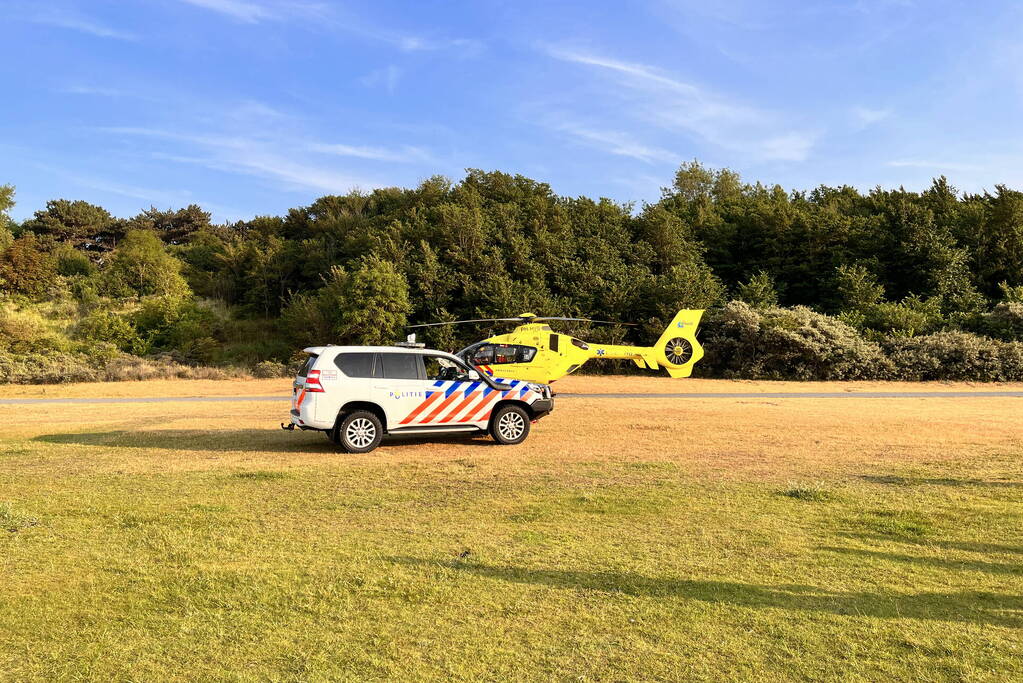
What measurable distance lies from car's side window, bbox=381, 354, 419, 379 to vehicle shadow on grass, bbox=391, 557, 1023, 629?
661 cm

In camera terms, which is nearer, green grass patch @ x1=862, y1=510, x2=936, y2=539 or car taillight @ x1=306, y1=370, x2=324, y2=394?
green grass patch @ x1=862, y1=510, x2=936, y2=539

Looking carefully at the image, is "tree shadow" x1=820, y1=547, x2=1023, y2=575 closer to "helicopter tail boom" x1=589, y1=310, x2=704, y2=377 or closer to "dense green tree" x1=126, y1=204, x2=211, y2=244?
"helicopter tail boom" x1=589, y1=310, x2=704, y2=377

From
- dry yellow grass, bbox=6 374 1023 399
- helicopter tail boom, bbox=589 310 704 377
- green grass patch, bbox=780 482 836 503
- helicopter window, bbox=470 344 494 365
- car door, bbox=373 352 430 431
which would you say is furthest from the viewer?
helicopter tail boom, bbox=589 310 704 377

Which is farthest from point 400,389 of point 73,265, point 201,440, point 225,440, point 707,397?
point 73,265

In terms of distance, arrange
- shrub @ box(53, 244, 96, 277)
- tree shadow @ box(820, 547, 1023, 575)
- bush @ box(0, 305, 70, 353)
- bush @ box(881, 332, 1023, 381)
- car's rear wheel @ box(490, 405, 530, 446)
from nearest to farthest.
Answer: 1. tree shadow @ box(820, 547, 1023, 575)
2. car's rear wheel @ box(490, 405, 530, 446)
3. bush @ box(881, 332, 1023, 381)
4. bush @ box(0, 305, 70, 353)
5. shrub @ box(53, 244, 96, 277)

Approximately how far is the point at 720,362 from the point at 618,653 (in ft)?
98.3

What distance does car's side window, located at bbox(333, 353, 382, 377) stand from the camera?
11484 millimetres

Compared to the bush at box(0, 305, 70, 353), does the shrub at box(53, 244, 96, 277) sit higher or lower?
higher

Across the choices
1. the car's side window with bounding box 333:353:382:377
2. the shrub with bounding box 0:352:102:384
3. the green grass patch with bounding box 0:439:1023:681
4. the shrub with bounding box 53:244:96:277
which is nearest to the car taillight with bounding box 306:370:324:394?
the car's side window with bounding box 333:353:382:377

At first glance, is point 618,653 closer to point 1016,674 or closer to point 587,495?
point 1016,674

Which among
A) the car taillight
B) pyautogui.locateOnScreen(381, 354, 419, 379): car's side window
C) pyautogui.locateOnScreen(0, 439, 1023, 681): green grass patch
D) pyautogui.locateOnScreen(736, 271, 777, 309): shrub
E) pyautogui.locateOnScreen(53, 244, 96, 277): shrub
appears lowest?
pyautogui.locateOnScreen(0, 439, 1023, 681): green grass patch

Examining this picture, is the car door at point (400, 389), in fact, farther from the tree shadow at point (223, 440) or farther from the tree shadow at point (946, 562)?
the tree shadow at point (946, 562)

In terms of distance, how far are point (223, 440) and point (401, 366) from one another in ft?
12.5

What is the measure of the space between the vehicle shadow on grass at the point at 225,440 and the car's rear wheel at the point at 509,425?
343mm
